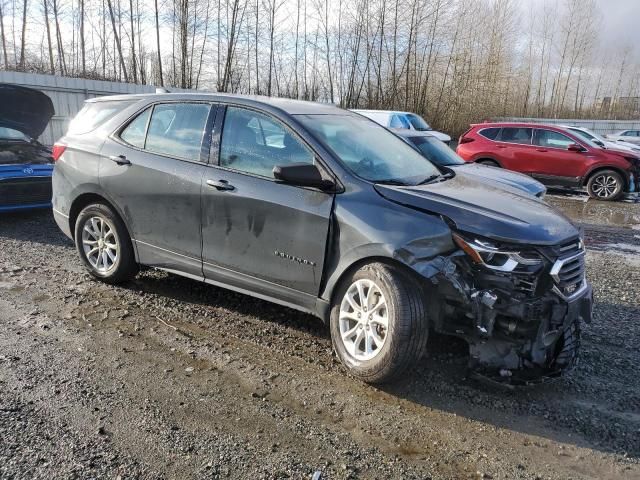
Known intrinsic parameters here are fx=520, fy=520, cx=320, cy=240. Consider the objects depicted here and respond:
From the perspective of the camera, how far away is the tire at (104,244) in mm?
4785

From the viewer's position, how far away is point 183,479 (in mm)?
2494

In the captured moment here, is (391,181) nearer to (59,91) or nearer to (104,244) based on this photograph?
(104,244)

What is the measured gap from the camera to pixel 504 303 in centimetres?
311

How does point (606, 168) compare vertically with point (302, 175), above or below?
below

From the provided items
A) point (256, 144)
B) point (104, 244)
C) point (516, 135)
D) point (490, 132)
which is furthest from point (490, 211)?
point (490, 132)

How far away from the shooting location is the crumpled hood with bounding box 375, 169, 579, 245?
3.20 meters

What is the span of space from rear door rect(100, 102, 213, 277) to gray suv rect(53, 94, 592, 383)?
13mm

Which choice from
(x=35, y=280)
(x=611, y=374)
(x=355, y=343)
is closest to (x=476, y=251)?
(x=355, y=343)

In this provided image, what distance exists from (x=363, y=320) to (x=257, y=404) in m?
0.86

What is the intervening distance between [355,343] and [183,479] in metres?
1.41

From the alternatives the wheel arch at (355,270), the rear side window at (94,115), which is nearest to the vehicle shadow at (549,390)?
the wheel arch at (355,270)

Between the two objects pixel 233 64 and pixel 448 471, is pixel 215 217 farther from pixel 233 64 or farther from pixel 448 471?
pixel 233 64

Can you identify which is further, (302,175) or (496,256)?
(302,175)

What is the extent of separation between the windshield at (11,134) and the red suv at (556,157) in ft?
34.5
